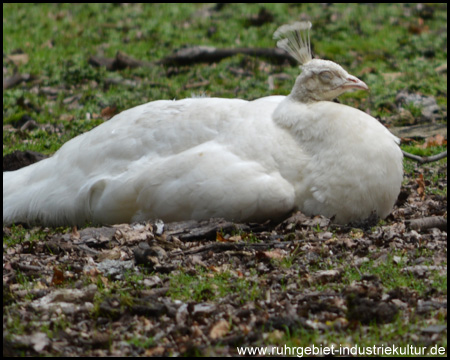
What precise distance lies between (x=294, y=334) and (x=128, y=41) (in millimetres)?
10759

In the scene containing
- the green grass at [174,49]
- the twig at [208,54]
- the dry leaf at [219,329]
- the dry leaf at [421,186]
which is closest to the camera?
the dry leaf at [219,329]

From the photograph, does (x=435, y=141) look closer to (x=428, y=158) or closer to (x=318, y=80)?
(x=428, y=158)

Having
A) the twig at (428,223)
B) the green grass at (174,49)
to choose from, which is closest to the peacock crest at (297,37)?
the twig at (428,223)

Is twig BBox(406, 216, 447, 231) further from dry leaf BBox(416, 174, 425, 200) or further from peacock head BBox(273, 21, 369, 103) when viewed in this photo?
peacock head BBox(273, 21, 369, 103)

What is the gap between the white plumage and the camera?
627cm

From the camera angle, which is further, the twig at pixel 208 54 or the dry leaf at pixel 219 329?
the twig at pixel 208 54

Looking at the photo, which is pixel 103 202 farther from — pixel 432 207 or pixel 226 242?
pixel 432 207

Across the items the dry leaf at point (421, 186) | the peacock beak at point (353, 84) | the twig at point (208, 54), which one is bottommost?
the dry leaf at point (421, 186)

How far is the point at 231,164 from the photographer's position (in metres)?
6.33

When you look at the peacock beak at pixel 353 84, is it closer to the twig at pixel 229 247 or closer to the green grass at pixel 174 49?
the twig at pixel 229 247

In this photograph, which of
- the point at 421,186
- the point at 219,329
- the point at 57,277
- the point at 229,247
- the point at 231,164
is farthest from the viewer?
the point at 421,186

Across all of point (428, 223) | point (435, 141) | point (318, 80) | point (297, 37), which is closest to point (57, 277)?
point (318, 80)

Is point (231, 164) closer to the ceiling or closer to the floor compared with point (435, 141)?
closer to the ceiling

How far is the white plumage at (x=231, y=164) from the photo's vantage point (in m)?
6.27
